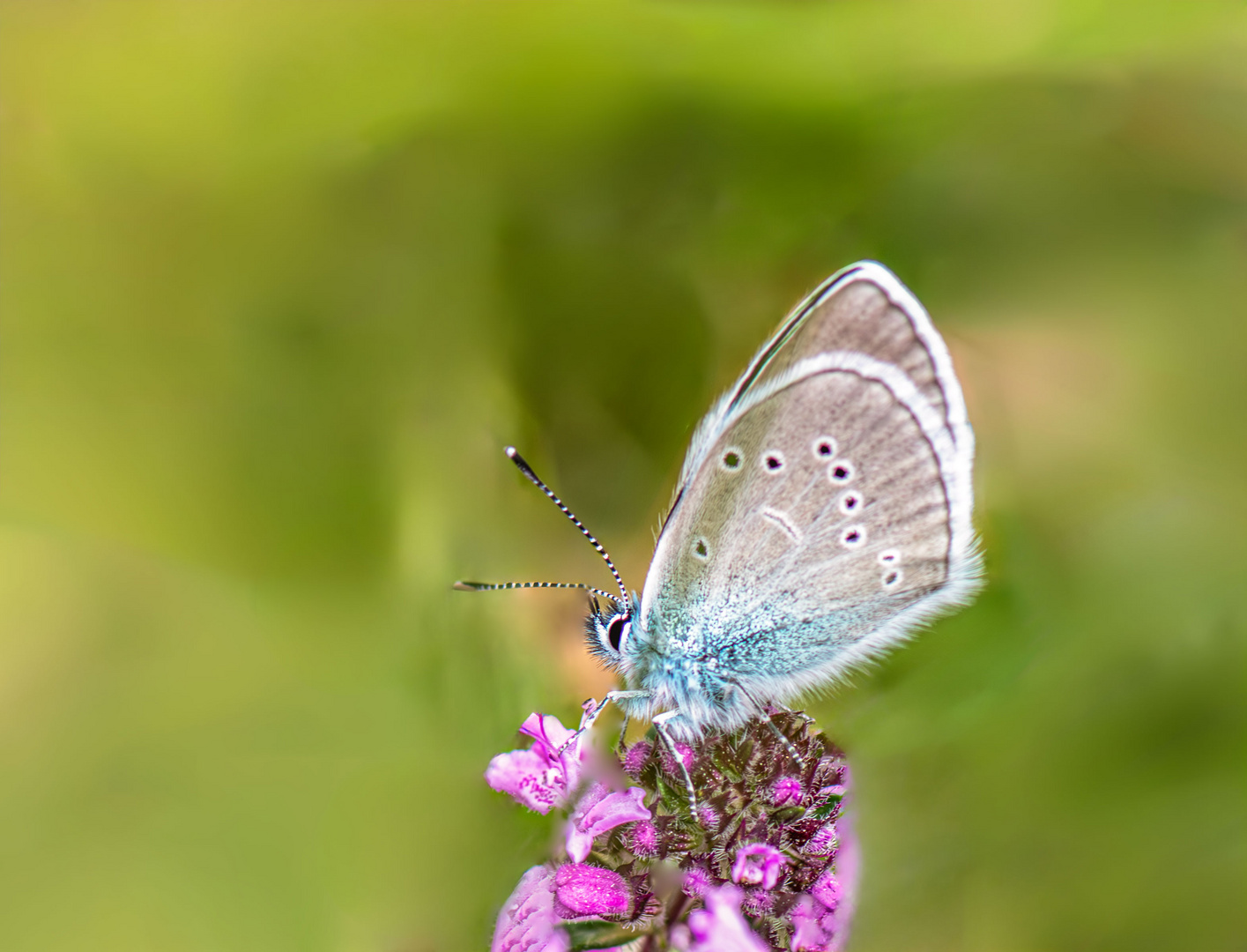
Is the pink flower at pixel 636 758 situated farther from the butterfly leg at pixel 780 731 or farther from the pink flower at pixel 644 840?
the butterfly leg at pixel 780 731

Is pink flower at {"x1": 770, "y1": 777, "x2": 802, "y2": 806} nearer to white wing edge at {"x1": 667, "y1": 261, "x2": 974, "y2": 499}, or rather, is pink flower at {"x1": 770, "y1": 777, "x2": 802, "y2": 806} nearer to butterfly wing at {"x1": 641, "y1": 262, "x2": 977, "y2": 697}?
butterfly wing at {"x1": 641, "y1": 262, "x2": 977, "y2": 697}

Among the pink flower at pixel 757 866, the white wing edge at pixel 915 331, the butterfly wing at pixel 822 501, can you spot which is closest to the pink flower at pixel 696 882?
the pink flower at pixel 757 866

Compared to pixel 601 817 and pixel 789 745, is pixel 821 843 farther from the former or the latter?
pixel 601 817

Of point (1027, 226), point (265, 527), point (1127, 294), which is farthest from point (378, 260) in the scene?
point (1127, 294)

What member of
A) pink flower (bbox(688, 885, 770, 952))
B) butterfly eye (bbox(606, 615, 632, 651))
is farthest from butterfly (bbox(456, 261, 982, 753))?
pink flower (bbox(688, 885, 770, 952))

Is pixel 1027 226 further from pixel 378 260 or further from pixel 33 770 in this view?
pixel 33 770

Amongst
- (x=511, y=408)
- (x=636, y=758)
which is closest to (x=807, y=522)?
Answer: (x=636, y=758)
